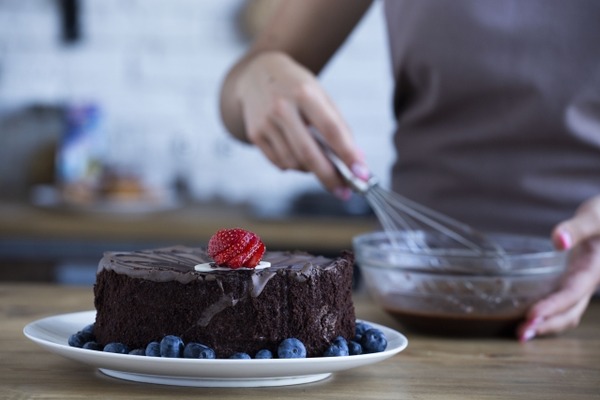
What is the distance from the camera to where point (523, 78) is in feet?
4.99

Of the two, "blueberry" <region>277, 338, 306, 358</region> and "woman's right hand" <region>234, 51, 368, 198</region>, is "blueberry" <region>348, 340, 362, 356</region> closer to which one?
Result: "blueberry" <region>277, 338, 306, 358</region>

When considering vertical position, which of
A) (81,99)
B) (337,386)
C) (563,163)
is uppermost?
(81,99)

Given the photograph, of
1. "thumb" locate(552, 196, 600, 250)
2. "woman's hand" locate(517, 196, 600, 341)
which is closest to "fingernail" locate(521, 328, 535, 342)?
"woman's hand" locate(517, 196, 600, 341)

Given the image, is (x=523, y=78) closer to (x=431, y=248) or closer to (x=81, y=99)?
(x=431, y=248)

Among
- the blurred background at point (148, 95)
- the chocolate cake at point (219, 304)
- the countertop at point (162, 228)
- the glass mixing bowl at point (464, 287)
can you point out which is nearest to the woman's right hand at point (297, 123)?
the glass mixing bowl at point (464, 287)

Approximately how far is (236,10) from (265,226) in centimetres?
106

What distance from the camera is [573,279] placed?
1.21 m

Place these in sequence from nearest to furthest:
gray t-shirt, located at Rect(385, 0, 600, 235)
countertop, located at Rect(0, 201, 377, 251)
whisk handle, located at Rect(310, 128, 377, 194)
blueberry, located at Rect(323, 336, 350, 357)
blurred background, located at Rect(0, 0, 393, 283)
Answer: blueberry, located at Rect(323, 336, 350, 357) → whisk handle, located at Rect(310, 128, 377, 194) → gray t-shirt, located at Rect(385, 0, 600, 235) → countertop, located at Rect(0, 201, 377, 251) → blurred background, located at Rect(0, 0, 393, 283)

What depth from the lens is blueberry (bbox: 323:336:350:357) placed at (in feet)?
2.93

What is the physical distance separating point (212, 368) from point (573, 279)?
24.0 inches

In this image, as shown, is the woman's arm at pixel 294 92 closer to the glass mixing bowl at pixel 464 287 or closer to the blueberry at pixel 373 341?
the glass mixing bowl at pixel 464 287

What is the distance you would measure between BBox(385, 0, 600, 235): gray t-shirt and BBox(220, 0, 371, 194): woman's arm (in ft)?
0.44

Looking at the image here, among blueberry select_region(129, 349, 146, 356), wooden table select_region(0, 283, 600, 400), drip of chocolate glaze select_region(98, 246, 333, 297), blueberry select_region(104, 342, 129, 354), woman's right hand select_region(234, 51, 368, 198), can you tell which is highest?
woman's right hand select_region(234, 51, 368, 198)

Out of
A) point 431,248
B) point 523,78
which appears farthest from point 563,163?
point 431,248
